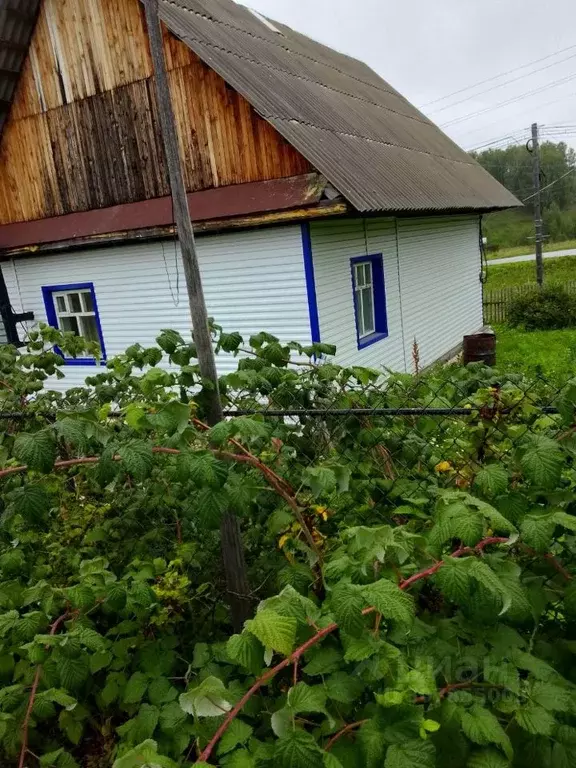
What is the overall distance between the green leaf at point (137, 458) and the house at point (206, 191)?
18.0 feet

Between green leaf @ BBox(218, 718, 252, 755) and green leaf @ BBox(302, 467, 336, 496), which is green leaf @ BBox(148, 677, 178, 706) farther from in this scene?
green leaf @ BBox(302, 467, 336, 496)

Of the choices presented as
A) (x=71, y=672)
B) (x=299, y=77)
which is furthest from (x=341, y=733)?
(x=299, y=77)

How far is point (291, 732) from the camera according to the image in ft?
4.31

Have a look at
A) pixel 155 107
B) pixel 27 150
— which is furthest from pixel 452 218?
pixel 27 150

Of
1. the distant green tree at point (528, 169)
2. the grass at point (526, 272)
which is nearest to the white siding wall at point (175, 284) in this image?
the grass at point (526, 272)

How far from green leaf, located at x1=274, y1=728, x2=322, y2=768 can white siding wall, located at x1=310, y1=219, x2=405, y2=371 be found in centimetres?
661

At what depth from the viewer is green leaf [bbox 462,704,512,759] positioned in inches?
52.5

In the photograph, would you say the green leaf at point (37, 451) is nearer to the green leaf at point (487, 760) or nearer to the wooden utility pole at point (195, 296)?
the wooden utility pole at point (195, 296)

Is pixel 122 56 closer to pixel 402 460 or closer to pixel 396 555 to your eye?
pixel 402 460

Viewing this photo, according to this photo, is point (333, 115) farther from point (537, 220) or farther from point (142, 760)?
point (537, 220)

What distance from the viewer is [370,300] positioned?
9.65 m

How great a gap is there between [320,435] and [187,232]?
1.07m

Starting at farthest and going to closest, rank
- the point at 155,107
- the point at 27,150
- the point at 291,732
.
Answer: the point at 27,150
the point at 155,107
the point at 291,732

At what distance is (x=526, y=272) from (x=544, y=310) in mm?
19587
